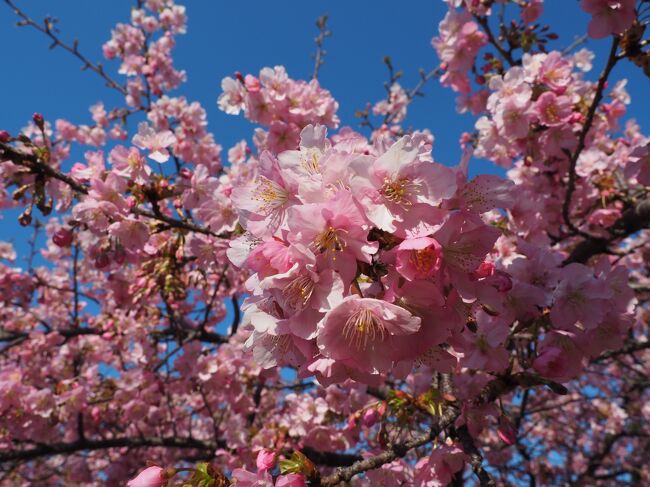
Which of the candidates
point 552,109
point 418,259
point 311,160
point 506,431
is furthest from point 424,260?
point 552,109

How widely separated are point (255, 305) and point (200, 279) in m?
2.93

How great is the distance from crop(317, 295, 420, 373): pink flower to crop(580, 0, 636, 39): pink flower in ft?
6.95

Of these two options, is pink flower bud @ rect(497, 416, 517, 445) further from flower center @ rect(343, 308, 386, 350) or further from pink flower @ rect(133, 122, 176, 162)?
pink flower @ rect(133, 122, 176, 162)

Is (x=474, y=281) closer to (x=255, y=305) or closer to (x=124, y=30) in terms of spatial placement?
(x=255, y=305)

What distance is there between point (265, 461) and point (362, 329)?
2.25ft

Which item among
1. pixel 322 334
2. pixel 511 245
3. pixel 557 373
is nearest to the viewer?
pixel 322 334

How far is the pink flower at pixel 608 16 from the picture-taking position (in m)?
2.15

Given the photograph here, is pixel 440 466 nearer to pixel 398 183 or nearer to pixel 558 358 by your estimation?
pixel 558 358

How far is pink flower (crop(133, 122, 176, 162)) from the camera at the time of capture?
281 cm

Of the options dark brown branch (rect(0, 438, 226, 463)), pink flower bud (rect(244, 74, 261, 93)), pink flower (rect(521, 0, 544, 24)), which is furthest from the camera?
dark brown branch (rect(0, 438, 226, 463))

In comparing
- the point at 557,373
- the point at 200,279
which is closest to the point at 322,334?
the point at 557,373

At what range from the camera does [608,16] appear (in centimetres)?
221

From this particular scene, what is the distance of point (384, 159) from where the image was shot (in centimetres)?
116

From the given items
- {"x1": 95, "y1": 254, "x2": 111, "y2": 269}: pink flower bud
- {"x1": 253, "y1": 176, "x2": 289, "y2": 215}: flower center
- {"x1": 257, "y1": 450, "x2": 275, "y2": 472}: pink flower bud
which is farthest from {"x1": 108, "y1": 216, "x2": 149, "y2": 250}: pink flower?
{"x1": 257, "y1": 450, "x2": 275, "y2": 472}: pink flower bud
